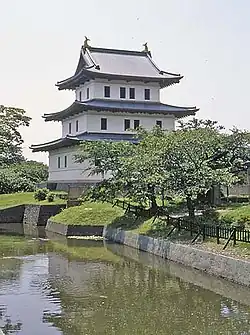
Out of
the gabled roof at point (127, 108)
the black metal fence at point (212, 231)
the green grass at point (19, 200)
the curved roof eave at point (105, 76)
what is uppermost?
the curved roof eave at point (105, 76)

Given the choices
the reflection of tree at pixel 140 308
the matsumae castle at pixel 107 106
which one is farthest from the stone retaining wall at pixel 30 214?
the reflection of tree at pixel 140 308

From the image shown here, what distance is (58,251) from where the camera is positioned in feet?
91.7

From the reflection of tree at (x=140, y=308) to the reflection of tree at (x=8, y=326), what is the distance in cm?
87

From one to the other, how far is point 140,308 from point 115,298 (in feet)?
4.79

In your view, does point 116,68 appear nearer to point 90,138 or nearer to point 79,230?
point 90,138

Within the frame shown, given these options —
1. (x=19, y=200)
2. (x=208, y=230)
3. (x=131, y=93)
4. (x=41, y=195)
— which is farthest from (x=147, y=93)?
(x=208, y=230)

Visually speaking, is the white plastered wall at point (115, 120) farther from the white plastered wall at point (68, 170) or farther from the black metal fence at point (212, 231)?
the black metal fence at point (212, 231)

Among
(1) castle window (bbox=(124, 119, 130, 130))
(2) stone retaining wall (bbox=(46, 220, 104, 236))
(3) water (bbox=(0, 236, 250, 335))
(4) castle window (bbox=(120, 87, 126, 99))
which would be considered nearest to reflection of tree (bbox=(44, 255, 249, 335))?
(3) water (bbox=(0, 236, 250, 335))

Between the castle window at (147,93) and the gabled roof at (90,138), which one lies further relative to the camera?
the castle window at (147,93)

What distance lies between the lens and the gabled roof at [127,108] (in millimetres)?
50656

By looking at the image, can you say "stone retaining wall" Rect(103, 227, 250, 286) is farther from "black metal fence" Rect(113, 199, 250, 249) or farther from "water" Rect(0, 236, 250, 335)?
"black metal fence" Rect(113, 199, 250, 249)

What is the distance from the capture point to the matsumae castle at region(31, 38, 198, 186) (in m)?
50.9

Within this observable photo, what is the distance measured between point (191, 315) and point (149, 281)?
499 cm

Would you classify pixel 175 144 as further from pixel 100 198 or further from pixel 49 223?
pixel 49 223
